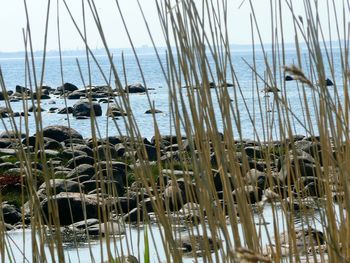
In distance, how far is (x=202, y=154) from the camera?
1.57 m

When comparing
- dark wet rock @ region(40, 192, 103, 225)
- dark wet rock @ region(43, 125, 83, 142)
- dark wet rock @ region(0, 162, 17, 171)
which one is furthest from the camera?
dark wet rock @ region(43, 125, 83, 142)

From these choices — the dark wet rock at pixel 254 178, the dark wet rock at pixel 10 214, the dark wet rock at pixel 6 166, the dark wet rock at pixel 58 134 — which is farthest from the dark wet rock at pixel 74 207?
the dark wet rock at pixel 58 134

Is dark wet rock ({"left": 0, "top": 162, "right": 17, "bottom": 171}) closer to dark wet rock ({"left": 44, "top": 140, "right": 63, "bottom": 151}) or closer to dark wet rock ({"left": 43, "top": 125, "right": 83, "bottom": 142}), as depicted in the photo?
dark wet rock ({"left": 44, "top": 140, "right": 63, "bottom": 151})

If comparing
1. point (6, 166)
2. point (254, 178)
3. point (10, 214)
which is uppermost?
point (254, 178)

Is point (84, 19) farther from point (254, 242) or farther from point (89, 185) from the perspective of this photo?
point (89, 185)

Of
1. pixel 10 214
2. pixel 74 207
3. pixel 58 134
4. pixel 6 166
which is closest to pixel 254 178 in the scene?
pixel 74 207

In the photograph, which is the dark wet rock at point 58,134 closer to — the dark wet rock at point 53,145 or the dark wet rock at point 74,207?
the dark wet rock at point 53,145

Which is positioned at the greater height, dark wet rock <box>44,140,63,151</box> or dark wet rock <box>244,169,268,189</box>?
dark wet rock <box>244,169,268,189</box>

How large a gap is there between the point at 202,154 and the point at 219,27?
0.97ft

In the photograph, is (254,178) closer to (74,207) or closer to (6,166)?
(74,207)

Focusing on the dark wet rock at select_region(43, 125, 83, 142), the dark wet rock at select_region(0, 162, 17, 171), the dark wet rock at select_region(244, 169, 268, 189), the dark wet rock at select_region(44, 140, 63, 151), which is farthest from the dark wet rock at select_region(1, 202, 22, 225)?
the dark wet rock at select_region(43, 125, 83, 142)

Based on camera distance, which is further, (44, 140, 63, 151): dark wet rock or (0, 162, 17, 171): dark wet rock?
(44, 140, 63, 151): dark wet rock

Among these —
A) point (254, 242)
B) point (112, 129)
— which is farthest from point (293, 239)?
point (112, 129)

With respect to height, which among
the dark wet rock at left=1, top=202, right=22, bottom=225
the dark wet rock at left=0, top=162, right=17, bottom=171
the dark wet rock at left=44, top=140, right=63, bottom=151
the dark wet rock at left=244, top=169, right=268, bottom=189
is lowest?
the dark wet rock at left=1, top=202, right=22, bottom=225
